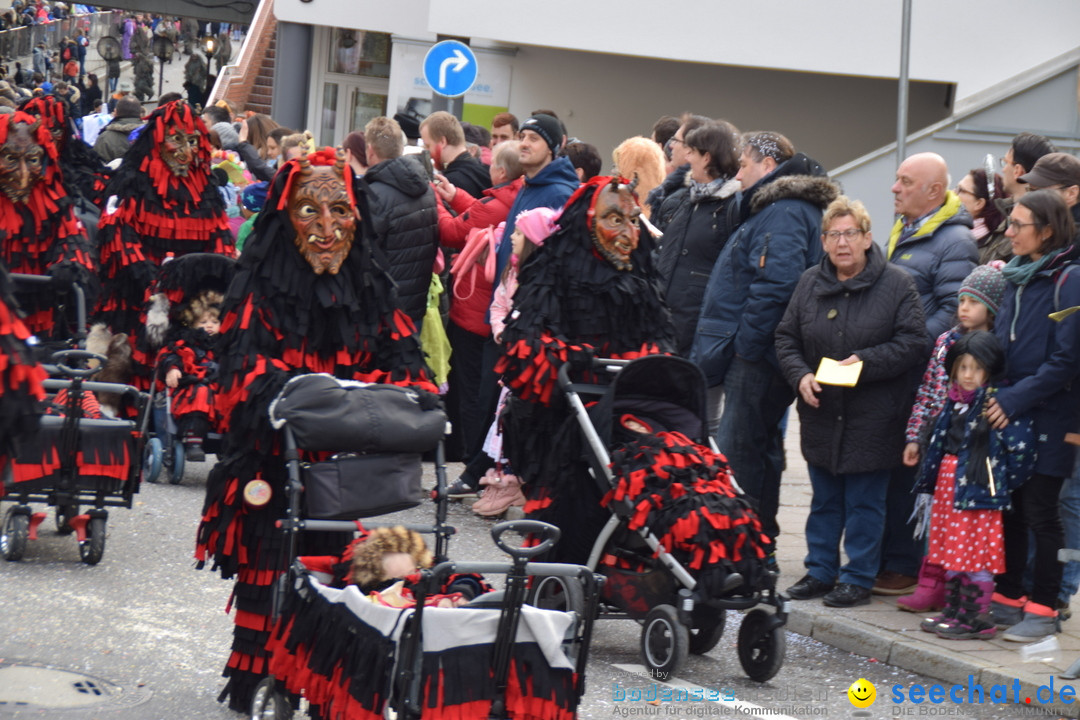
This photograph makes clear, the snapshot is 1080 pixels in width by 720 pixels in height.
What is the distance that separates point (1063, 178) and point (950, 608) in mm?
2273

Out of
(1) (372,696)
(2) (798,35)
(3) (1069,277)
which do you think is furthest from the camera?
(2) (798,35)

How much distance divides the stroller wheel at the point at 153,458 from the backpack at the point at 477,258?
2289 mm

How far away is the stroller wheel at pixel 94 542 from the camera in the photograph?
286 inches

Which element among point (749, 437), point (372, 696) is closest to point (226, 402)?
point (372, 696)

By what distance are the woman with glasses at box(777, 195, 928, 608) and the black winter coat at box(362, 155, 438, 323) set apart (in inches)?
117

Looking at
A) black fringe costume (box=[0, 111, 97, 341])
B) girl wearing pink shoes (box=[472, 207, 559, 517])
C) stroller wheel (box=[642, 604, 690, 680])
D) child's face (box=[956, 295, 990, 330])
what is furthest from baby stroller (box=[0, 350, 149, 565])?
child's face (box=[956, 295, 990, 330])

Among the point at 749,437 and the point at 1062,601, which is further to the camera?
the point at 749,437

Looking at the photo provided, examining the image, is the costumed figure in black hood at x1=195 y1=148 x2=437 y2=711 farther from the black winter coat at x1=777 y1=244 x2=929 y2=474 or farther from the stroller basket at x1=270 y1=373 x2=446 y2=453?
the black winter coat at x1=777 y1=244 x2=929 y2=474

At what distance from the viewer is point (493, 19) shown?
66.7 ft

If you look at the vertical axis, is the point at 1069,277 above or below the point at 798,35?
below

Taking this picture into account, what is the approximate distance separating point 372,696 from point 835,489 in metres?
3.87

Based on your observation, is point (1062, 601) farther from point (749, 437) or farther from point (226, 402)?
point (226, 402)

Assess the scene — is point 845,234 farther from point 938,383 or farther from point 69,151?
point 69,151

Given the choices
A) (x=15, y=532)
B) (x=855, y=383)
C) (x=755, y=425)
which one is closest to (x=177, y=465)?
(x=15, y=532)
